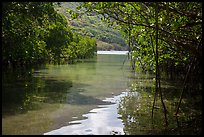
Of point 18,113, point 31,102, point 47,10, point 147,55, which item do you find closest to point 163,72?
point 147,55

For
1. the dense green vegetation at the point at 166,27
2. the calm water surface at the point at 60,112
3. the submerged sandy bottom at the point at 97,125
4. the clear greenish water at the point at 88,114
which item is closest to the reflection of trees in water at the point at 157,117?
the clear greenish water at the point at 88,114

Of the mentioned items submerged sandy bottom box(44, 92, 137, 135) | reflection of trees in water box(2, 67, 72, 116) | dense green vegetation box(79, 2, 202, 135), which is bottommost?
submerged sandy bottom box(44, 92, 137, 135)

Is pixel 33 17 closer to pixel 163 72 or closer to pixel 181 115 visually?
pixel 181 115

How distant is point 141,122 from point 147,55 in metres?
9.25

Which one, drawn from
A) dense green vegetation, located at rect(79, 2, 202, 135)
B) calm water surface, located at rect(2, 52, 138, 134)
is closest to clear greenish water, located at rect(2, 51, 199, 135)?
calm water surface, located at rect(2, 52, 138, 134)

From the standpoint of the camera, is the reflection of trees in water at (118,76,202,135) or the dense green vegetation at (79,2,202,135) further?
the reflection of trees in water at (118,76,202,135)

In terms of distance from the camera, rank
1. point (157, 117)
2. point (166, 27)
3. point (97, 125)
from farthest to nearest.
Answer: point (166, 27), point (157, 117), point (97, 125)

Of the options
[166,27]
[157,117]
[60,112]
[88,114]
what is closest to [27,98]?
[60,112]

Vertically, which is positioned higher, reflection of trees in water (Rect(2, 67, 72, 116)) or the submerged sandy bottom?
reflection of trees in water (Rect(2, 67, 72, 116))

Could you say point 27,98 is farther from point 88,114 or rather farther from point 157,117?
point 157,117

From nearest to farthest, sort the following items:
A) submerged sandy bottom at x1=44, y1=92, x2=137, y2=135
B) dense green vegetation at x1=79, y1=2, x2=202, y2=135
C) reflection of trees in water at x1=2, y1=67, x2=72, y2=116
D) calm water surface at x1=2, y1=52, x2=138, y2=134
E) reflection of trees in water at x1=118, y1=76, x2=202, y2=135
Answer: dense green vegetation at x1=79, y1=2, x2=202, y2=135
submerged sandy bottom at x1=44, y1=92, x2=137, y2=135
reflection of trees in water at x1=118, y1=76, x2=202, y2=135
calm water surface at x1=2, y1=52, x2=138, y2=134
reflection of trees in water at x1=2, y1=67, x2=72, y2=116

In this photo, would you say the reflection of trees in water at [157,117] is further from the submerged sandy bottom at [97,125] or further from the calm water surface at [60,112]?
the calm water surface at [60,112]

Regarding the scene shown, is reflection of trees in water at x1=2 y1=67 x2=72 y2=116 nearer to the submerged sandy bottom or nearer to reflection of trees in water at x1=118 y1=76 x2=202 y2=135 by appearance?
the submerged sandy bottom

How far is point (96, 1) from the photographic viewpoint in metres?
10.6
